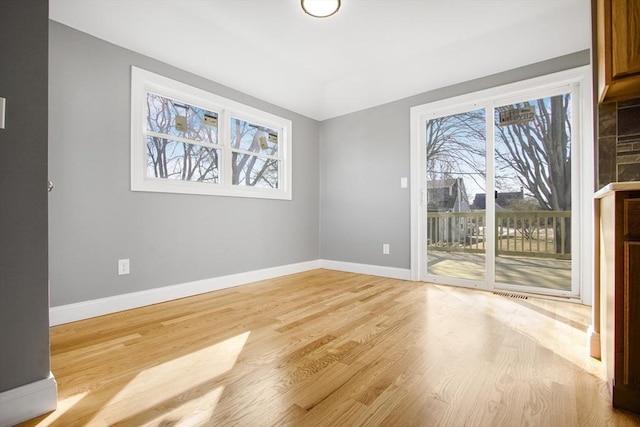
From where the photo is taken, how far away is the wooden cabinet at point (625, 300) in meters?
1.03

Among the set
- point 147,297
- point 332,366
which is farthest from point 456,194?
point 147,297

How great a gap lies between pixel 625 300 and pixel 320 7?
97.1 inches

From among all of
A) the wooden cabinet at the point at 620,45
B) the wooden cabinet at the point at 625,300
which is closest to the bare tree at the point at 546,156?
the wooden cabinet at the point at 620,45

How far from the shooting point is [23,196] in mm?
1067

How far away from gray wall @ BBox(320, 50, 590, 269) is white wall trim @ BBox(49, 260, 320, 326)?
105 cm

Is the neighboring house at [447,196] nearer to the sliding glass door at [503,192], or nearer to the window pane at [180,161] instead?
the sliding glass door at [503,192]

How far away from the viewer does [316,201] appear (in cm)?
414

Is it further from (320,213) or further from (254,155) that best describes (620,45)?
(320,213)

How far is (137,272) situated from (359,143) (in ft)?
9.33

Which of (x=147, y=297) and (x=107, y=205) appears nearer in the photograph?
(x=107, y=205)

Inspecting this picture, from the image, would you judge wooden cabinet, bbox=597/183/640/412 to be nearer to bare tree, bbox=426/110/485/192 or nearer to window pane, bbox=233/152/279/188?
bare tree, bbox=426/110/485/192

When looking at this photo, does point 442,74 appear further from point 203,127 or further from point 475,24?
point 203,127

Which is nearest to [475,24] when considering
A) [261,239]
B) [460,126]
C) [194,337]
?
[460,126]

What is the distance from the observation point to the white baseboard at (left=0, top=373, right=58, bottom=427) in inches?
38.9
